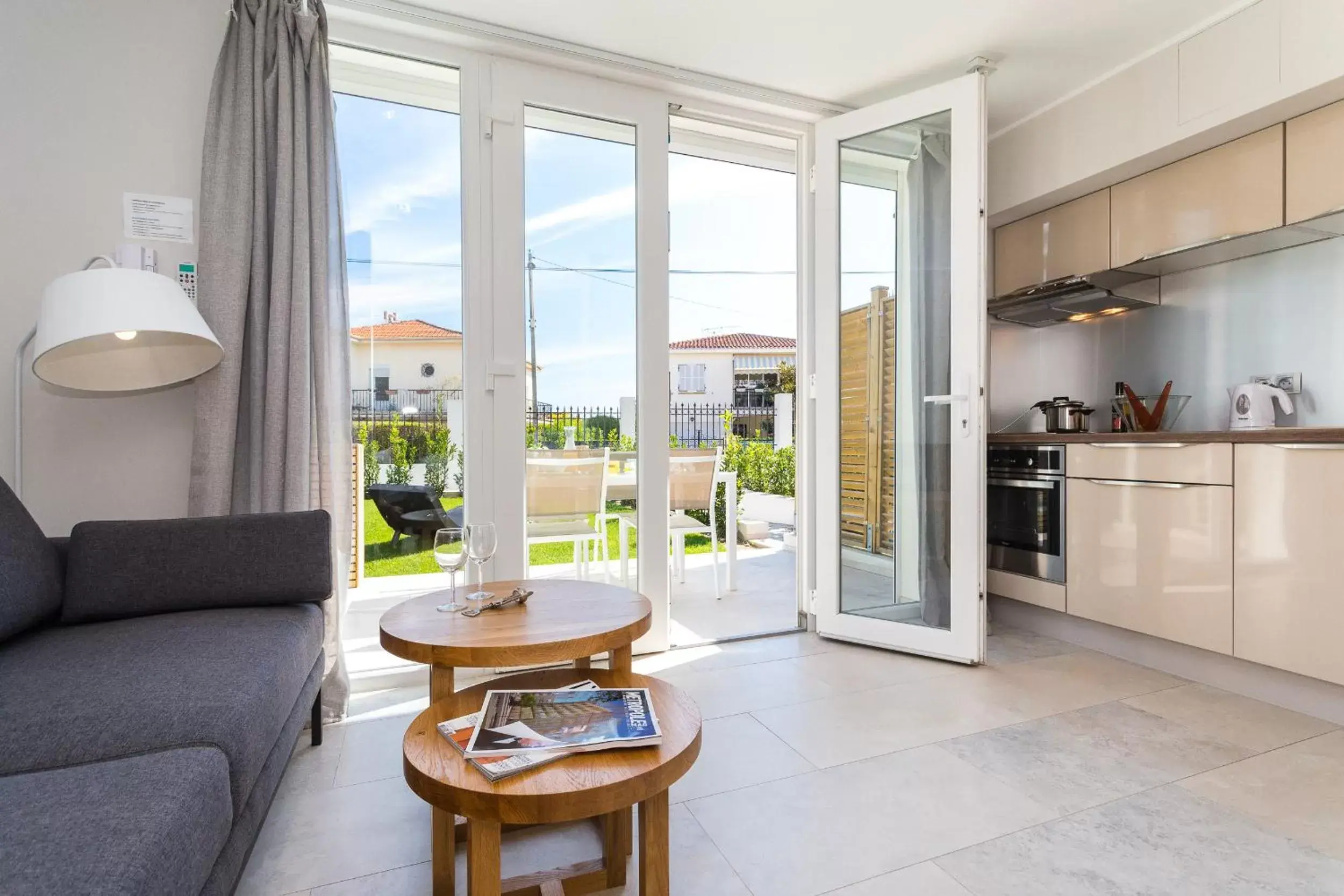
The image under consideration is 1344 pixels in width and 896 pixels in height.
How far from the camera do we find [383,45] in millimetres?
2557

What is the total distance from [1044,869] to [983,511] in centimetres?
158

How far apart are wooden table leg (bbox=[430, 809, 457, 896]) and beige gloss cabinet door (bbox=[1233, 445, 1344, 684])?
8.88ft

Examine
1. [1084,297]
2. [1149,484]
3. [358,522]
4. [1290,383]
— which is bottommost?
[358,522]

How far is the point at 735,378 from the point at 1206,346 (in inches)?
271

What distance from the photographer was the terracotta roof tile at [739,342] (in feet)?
33.6

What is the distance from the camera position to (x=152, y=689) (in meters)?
1.26

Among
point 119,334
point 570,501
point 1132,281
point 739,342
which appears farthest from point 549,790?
point 739,342

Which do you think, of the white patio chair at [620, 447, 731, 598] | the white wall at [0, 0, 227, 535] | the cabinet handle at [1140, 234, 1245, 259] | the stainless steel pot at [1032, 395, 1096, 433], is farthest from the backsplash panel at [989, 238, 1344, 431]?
the white wall at [0, 0, 227, 535]

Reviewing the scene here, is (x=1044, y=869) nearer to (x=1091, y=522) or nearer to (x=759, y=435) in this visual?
(x=1091, y=522)

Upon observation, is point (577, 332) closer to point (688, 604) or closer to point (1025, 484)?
point (688, 604)

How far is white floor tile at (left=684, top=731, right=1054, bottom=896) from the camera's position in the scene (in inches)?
58.2

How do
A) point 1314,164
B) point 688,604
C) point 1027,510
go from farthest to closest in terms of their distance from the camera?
point 688,604 → point 1027,510 → point 1314,164

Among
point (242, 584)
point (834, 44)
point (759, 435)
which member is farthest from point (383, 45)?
point (759, 435)

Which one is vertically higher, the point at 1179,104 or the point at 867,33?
the point at 867,33
